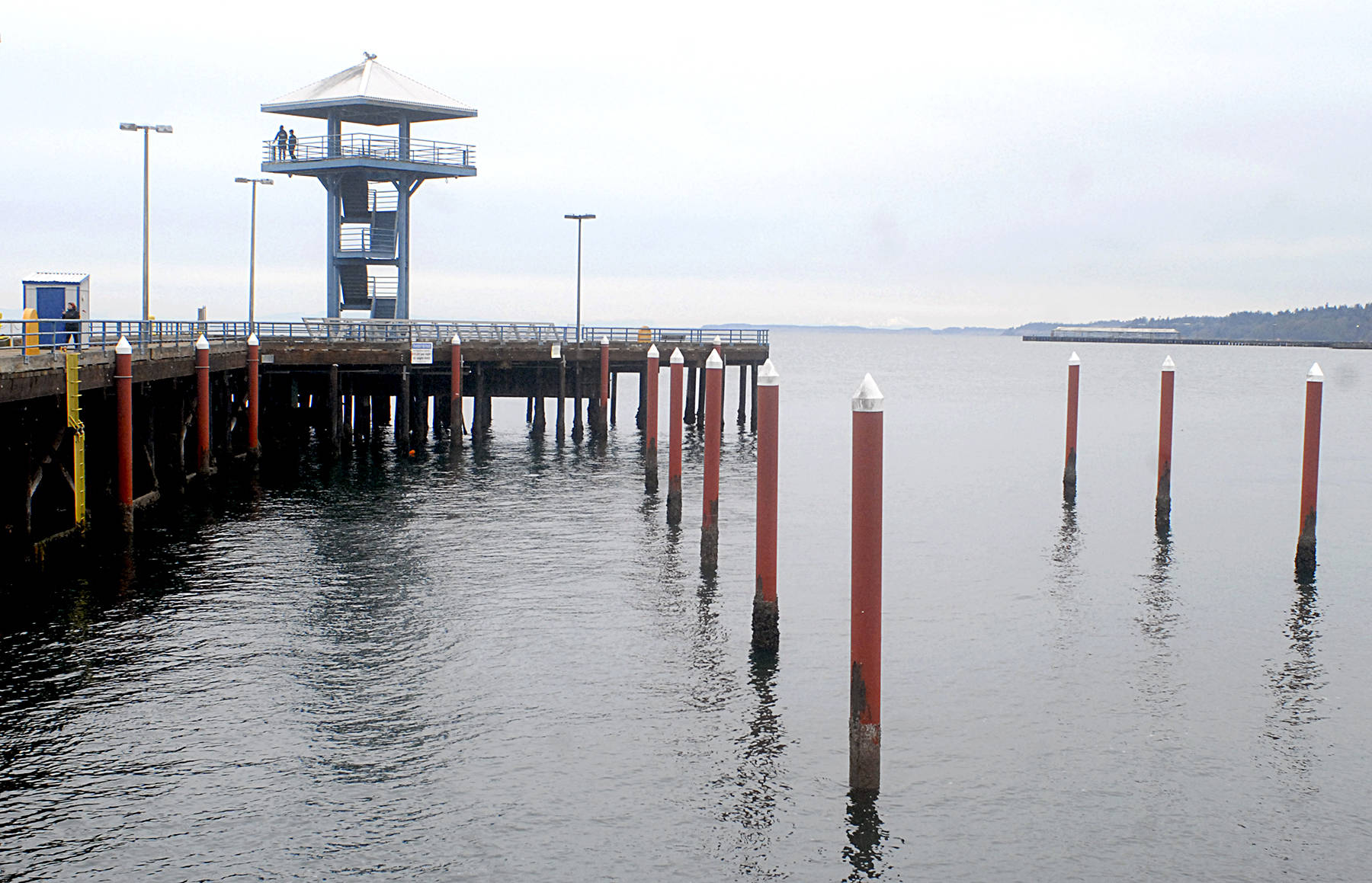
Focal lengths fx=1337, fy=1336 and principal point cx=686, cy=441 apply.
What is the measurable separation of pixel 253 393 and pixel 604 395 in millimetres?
16108

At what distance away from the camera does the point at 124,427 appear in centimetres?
2859

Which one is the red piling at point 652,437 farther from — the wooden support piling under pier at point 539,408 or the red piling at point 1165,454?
the wooden support piling under pier at point 539,408

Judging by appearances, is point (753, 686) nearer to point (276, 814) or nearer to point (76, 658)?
point (276, 814)

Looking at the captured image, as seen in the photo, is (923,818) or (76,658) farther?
(76,658)

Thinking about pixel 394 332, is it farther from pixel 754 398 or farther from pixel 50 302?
pixel 754 398

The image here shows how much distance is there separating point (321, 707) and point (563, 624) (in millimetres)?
5870

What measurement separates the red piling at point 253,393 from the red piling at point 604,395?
15.1 meters

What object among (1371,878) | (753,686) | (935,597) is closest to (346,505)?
(935,597)

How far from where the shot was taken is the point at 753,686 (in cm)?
1992

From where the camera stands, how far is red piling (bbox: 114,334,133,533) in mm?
28562

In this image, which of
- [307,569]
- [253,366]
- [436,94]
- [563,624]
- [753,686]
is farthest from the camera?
[436,94]

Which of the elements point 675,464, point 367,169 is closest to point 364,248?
point 367,169

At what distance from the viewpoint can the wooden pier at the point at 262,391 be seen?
2650 centimetres

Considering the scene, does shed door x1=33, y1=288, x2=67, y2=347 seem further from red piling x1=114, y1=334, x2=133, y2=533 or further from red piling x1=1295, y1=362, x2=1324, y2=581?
red piling x1=1295, y1=362, x2=1324, y2=581
